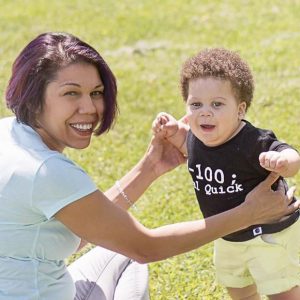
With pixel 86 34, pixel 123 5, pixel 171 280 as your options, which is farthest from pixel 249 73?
pixel 123 5

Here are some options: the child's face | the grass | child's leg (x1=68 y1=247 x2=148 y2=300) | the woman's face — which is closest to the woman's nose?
the woman's face

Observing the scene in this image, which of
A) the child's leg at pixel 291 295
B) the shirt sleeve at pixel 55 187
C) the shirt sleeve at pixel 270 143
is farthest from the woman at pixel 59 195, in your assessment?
the child's leg at pixel 291 295

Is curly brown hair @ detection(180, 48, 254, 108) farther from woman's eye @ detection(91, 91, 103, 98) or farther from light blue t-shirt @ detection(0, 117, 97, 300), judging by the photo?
light blue t-shirt @ detection(0, 117, 97, 300)

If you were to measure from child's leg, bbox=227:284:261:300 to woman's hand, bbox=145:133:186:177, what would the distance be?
25.6 inches

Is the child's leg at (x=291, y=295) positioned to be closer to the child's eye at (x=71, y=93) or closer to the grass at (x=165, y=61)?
the grass at (x=165, y=61)

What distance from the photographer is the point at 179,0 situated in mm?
11945

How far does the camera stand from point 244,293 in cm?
373

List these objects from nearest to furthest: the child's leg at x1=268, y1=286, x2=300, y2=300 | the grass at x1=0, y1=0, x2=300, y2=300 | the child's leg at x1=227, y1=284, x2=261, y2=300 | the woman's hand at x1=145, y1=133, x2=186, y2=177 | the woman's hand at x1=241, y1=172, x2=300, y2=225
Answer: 1. the woman's hand at x1=241, y1=172, x2=300, y2=225
2. the child's leg at x1=268, y1=286, x2=300, y2=300
3. the child's leg at x1=227, y1=284, x2=261, y2=300
4. the woman's hand at x1=145, y1=133, x2=186, y2=177
5. the grass at x1=0, y1=0, x2=300, y2=300

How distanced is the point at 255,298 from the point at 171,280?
96 centimetres

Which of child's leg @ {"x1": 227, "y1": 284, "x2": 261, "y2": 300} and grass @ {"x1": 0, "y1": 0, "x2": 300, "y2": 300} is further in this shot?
grass @ {"x1": 0, "y1": 0, "x2": 300, "y2": 300}

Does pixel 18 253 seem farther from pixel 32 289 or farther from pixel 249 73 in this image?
pixel 249 73

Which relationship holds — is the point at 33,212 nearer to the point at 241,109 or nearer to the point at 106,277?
the point at 106,277

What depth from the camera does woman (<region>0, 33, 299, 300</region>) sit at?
308 centimetres

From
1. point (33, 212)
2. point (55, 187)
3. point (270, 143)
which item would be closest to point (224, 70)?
point (270, 143)
